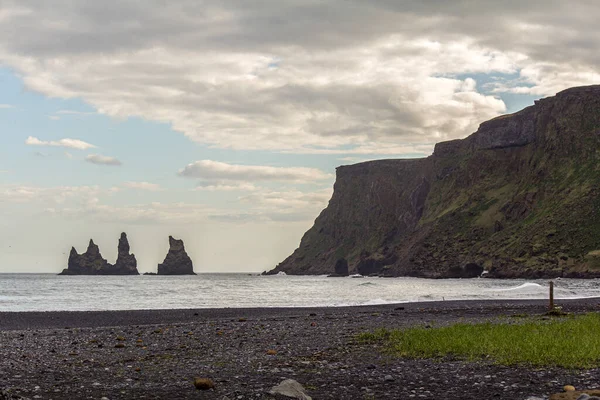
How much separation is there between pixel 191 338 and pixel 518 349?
13.5m

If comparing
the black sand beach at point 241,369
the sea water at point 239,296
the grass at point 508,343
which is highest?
the grass at point 508,343

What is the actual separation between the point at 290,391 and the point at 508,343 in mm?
8800

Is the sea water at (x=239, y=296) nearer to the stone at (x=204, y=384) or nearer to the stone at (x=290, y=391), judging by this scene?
the stone at (x=204, y=384)

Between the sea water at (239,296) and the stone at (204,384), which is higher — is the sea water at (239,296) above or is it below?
below

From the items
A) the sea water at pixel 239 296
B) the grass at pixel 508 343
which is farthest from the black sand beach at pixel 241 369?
the sea water at pixel 239 296

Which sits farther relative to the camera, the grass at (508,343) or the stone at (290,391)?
the grass at (508,343)

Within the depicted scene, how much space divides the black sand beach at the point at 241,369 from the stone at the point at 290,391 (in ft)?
0.78

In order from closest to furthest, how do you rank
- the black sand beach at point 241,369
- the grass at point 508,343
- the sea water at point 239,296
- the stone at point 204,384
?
1. the black sand beach at point 241,369
2. the stone at point 204,384
3. the grass at point 508,343
4. the sea water at point 239,296

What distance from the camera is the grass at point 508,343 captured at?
17078 millimetres

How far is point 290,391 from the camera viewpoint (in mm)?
13562

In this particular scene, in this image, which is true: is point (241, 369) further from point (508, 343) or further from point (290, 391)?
point (508, 343)

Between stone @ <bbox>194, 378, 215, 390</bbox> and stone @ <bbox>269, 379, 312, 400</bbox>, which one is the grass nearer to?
stone @ <bbox>269, 379, 312, 400</bbox>

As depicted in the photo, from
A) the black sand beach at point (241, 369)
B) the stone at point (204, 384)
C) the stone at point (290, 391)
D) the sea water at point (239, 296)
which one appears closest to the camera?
the stone at point (290, 391)

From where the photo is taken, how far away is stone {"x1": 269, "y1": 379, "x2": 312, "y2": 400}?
43.9ft
